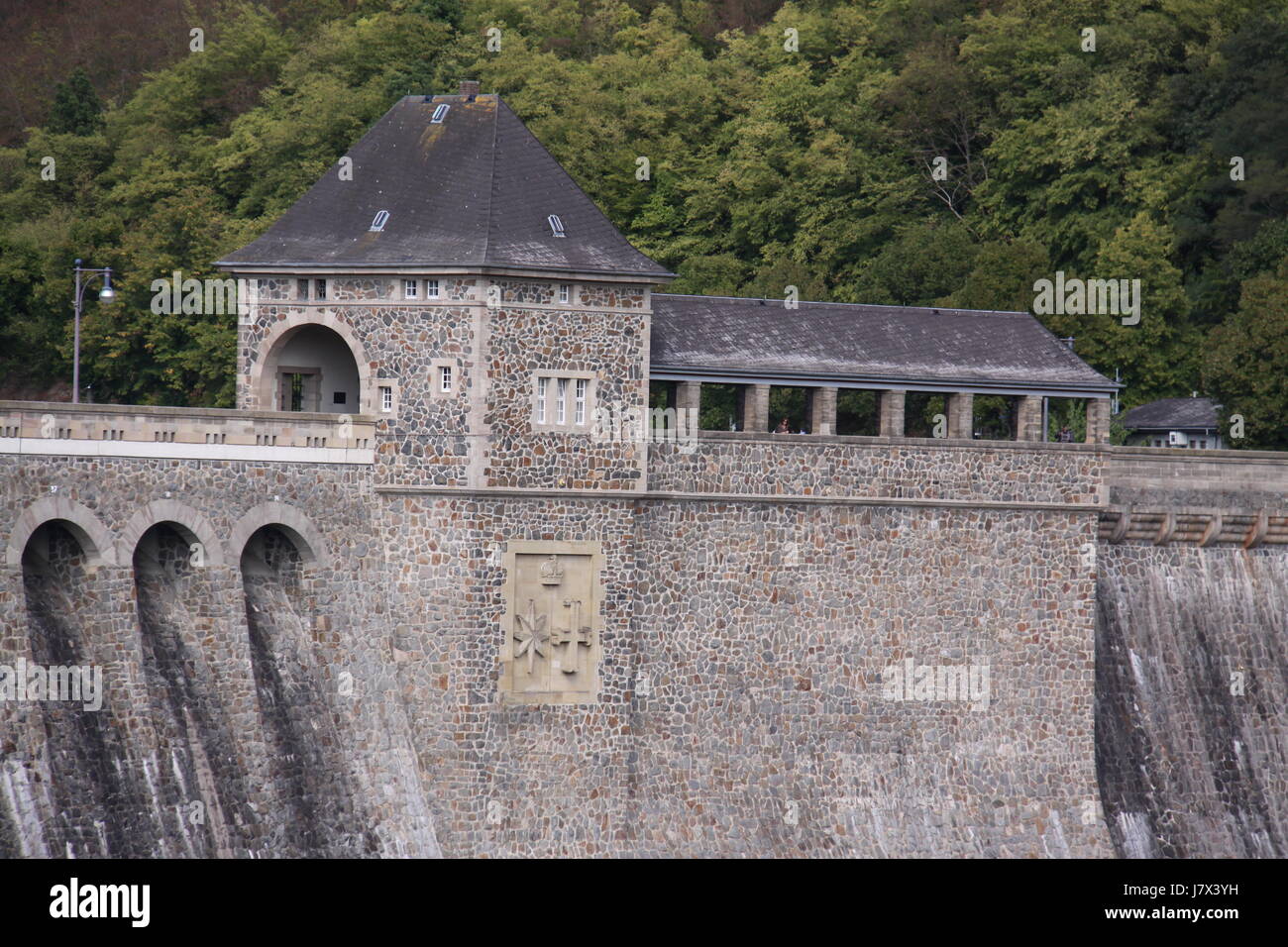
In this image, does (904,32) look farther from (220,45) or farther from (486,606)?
(486,606)

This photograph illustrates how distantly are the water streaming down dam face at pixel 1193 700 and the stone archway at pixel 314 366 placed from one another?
19.1 meters

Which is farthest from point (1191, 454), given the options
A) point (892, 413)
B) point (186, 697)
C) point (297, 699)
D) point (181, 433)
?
point (186, 697)

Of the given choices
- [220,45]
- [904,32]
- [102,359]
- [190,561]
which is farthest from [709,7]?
[190,561]

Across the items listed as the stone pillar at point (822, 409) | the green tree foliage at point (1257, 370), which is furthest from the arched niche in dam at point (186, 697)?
the green tree foliage at point (1257, 370)

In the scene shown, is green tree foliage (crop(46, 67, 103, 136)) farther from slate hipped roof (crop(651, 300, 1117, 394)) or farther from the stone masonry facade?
the stone masonry facade

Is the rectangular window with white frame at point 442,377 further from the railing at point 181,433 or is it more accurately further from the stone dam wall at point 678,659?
the stone dam wall at point 678,659

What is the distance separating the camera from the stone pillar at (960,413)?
5881 cm

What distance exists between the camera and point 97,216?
287 feet

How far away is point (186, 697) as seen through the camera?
49.2 meters

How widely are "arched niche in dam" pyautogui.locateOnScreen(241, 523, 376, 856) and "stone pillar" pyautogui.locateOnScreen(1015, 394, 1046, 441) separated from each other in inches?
702

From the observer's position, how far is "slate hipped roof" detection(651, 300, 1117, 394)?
185 ft

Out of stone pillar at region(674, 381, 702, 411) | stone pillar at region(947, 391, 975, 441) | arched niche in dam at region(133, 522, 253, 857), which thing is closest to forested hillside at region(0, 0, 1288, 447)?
stone pillar at region(947, 391, 975, 441)

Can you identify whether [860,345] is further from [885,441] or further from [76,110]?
[76,110]

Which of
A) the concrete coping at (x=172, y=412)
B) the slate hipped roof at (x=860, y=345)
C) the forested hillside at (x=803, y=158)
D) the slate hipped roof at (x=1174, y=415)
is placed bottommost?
the concrete coping at (x=172, y=412)
